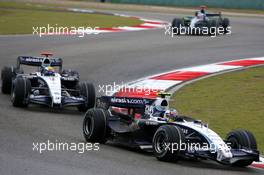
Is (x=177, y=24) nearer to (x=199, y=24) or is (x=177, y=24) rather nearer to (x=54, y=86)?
(x=199, y=24)

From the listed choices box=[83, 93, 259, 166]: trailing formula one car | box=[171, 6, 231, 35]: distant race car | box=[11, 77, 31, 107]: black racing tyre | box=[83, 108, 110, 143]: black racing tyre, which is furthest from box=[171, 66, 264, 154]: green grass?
box=[171, 6, 231, 35]: distant race car

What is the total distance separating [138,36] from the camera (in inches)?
1185

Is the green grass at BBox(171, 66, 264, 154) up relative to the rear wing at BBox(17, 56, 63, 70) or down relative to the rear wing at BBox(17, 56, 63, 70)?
down

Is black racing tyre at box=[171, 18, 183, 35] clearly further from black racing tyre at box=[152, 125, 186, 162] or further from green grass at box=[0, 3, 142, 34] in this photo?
black racing tyre at box=[152, 125, 186, 162]

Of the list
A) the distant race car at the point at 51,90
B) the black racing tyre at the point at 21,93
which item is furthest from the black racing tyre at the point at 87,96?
the black racing tyre at the point at 21,93

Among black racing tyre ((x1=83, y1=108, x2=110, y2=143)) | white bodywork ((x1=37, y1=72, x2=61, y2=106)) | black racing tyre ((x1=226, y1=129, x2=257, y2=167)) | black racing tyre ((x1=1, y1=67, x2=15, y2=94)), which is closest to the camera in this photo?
black racing tyre ((x1=226, y1=129, x2=257, y2=167))

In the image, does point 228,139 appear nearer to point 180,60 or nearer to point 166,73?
point 166,73

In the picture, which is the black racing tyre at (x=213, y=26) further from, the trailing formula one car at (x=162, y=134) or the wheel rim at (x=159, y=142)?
the wheel rim at (x=159, y=142)

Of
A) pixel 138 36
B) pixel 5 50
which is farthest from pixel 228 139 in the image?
pixel 138 36

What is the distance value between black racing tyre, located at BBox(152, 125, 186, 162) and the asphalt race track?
0.39ft

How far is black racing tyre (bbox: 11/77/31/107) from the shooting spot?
1534 cm

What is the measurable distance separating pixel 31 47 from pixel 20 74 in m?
9.25

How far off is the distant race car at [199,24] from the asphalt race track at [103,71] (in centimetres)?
65

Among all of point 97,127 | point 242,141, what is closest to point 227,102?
point 97,127
